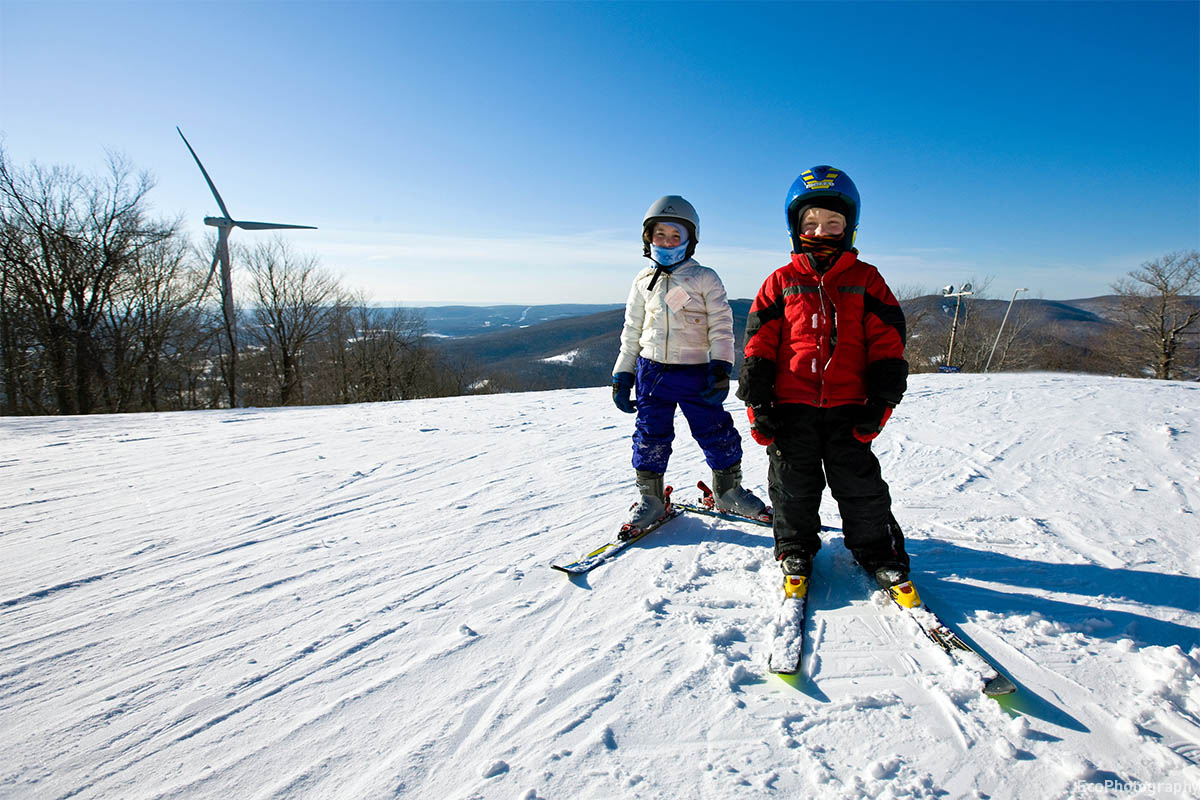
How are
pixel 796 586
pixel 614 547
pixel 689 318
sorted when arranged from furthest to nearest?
pixel 689 318 < pixel 614 547 < pixel 796 586

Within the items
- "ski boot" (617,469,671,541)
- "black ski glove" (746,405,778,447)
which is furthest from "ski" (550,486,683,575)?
"black ski glove" (746,405,778,447)

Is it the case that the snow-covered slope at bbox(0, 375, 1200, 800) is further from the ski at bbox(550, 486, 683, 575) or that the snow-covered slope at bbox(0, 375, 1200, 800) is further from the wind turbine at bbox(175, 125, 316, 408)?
the wind turbine at bbox(175, 125, 316, 408)

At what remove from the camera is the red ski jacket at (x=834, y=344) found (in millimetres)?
2309

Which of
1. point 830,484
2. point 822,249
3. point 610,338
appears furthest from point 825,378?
point 610,338

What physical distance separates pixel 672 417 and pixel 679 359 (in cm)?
38

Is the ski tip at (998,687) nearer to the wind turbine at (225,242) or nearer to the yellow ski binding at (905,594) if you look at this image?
the yellow ski binding at (905,594)

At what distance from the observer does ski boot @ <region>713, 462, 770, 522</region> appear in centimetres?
315

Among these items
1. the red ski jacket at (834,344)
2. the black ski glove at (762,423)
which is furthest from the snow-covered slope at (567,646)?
the red ski jacket at (834,344)

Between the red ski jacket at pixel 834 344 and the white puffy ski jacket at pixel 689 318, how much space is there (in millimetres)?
605

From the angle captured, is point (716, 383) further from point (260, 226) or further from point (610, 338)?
point (610, 338)

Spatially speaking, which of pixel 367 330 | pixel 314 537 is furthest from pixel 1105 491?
pixel 367 330

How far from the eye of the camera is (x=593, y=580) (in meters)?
2.56

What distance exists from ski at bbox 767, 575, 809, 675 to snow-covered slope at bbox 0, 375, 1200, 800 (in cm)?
6

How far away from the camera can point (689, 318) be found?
122 inches
